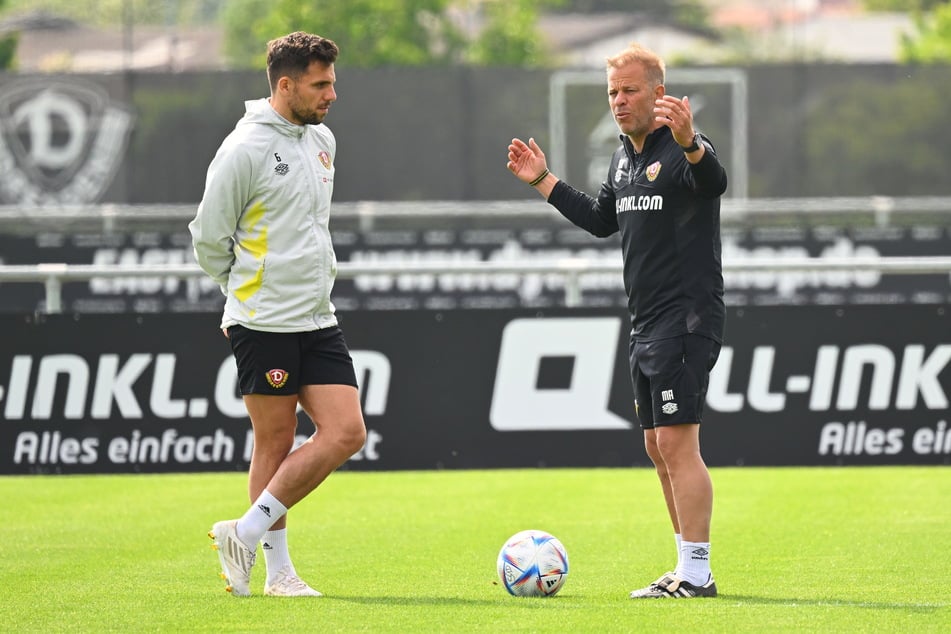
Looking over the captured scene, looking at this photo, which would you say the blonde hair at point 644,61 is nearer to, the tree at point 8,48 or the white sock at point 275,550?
the white sock at point 275,550

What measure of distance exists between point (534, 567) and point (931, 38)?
129ft

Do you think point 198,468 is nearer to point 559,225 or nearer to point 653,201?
point 653,201

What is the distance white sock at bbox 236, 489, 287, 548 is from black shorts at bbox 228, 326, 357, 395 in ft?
1.46

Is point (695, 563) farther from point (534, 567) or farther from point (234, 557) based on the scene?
point (234, 557)

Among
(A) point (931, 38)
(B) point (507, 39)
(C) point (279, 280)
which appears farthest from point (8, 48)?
(C) point (279, 280)

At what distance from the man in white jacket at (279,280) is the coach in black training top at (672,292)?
120 cm

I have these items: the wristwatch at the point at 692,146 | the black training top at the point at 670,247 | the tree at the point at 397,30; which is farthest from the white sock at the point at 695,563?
the tree at the point at 397,30

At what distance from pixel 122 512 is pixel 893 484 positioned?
473 centimetres

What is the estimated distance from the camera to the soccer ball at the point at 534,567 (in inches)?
267

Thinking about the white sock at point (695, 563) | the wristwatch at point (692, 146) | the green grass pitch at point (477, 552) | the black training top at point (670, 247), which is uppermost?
the wristwatch at point (692, 146)

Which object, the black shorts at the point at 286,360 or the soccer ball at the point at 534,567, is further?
the black shorts at the point at 286,360

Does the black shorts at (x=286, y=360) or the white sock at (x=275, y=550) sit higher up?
the black shorts at (x=286, y=360)

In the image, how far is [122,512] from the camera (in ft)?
32.4

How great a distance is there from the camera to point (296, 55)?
685cm
